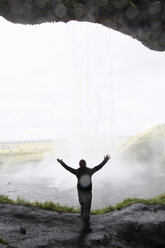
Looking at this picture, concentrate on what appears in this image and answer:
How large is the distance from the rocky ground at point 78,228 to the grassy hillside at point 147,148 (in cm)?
8939

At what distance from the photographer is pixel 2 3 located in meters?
11.9

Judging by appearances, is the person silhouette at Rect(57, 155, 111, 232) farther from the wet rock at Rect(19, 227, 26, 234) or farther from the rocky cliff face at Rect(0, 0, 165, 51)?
the rocky cliff face at Rect(0, 0, 165, 51)

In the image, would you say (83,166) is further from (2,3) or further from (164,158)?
(164,158)

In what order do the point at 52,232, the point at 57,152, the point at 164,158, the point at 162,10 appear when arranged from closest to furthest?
1. the point at 52,232
2. the point at 162,10
3. the point at 164,158
4. the point at 57,152

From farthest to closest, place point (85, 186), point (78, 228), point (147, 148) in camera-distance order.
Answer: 1. point (147, 148)
2. point (78, 228)
3. point (85, 186)

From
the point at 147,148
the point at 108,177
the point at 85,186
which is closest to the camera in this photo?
the point at 85,186

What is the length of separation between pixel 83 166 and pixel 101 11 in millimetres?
8681

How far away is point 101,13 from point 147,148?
95.2 meters

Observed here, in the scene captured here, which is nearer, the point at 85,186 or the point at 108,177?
the point at 85,186

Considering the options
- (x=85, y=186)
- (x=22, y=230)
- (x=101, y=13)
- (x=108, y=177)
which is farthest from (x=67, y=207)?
(x=108, y=177)

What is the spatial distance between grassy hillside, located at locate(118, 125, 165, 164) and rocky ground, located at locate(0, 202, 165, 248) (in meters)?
89.4

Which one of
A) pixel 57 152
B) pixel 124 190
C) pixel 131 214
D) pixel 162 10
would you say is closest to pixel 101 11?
pixel 162 10

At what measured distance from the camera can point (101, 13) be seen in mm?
13359

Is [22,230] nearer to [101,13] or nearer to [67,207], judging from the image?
[67,207]
